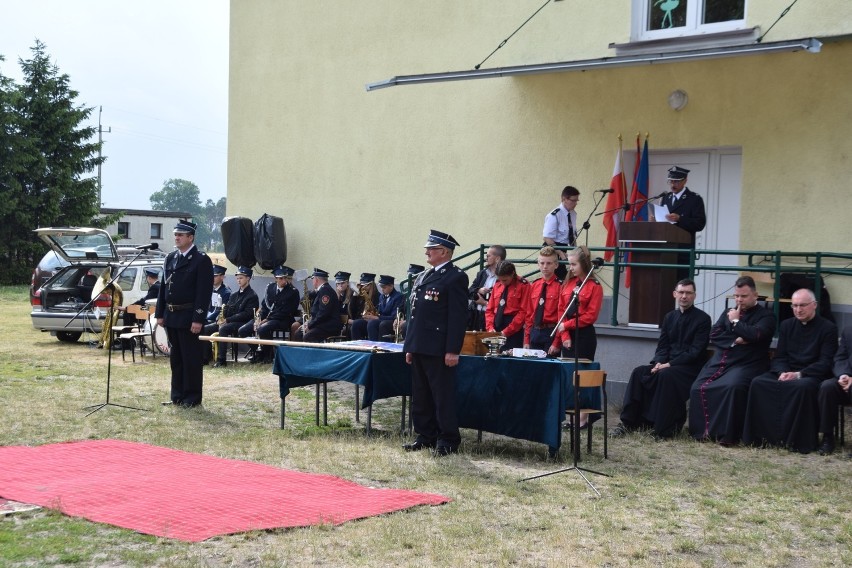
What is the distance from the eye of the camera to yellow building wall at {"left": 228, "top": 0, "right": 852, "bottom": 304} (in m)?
13.1

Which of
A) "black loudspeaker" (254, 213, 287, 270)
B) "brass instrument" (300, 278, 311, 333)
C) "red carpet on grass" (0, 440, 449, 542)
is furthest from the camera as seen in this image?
"black loudspeaker" (254, 213, 287, 270)

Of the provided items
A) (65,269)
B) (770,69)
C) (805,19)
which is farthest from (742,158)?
(65,269)

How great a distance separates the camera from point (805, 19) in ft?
40.4

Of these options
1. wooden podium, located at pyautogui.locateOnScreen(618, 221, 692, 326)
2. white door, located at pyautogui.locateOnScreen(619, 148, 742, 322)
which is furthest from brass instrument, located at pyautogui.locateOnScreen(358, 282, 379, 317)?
wooden podium, located at pyautogui.locateOnScreen(618, 221, 692, 326)

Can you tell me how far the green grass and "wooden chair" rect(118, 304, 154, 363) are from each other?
4.28m

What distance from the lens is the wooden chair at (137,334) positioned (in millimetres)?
17469

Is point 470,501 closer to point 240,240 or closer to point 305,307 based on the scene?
point 305,307

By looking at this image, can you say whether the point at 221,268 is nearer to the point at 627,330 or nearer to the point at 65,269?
the point at 65,269

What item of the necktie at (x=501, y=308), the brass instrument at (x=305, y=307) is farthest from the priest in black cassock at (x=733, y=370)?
the brass instrument at (x=305, y=307)

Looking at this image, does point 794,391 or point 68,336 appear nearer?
point 794,391

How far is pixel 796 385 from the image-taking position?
33.1 feet

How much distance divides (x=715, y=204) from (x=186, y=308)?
22.6ft

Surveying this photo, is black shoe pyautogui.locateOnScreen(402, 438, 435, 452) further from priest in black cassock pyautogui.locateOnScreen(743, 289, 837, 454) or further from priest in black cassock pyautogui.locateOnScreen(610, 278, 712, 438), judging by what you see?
priest in black cassock pyautogui.locateOnScreen(743, 289, 837, 454)

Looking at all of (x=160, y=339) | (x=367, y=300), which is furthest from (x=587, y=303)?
(x=160, y=339)
